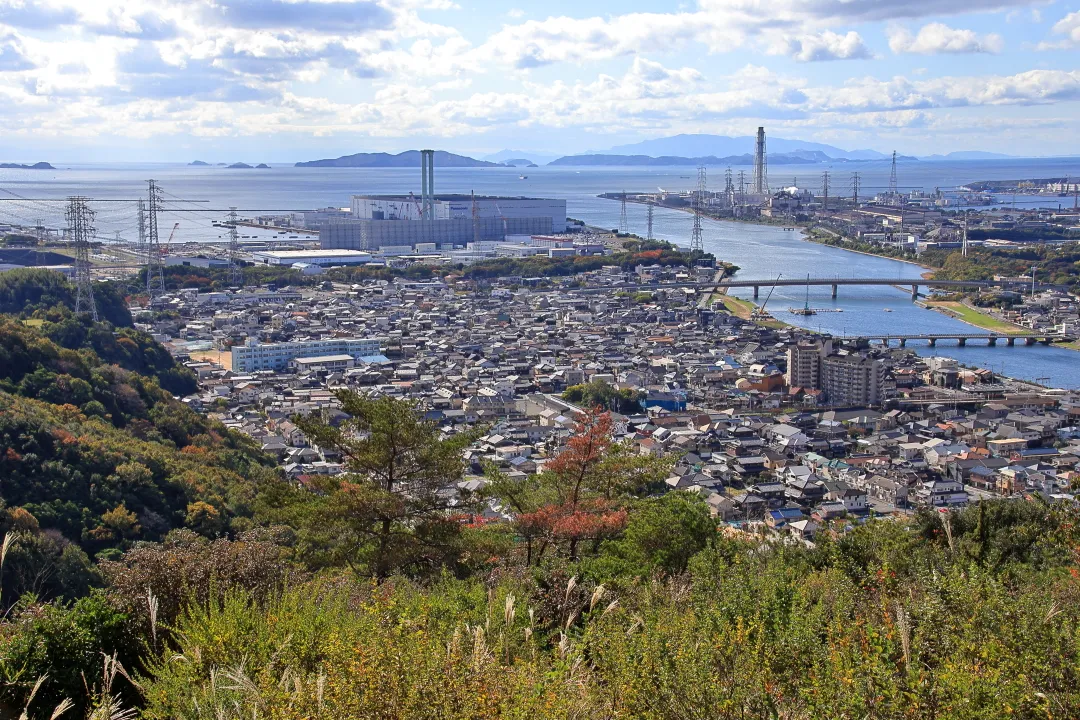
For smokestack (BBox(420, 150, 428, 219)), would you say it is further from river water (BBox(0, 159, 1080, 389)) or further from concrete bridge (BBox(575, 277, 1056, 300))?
concrete bridge (BBox(575, 277, 1056, 300))

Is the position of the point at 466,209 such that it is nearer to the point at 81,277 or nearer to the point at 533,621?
the point at 81,277

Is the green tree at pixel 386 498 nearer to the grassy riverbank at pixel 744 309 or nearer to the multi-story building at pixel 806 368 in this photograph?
the multi-story building at pixel 806 368

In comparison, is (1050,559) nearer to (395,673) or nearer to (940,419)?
(395,673)

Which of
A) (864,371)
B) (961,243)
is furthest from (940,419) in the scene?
(961,243)

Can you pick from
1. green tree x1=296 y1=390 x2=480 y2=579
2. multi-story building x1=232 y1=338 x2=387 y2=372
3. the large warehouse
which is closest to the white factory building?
the large warehouse

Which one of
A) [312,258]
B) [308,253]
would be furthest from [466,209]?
[312,258]

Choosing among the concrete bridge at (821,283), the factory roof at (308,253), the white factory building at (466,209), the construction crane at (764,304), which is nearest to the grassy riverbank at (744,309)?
the construction crane at (764,304)
